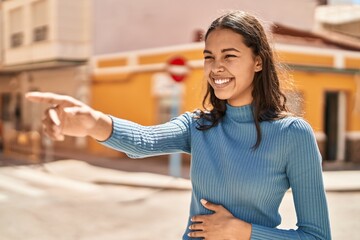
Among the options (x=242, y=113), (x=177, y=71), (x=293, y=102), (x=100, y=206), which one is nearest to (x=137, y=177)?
(x=177, y=71)

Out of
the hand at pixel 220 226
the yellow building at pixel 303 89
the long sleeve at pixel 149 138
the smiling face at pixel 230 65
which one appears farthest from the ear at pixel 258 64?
the yellow building at pixel 303 89

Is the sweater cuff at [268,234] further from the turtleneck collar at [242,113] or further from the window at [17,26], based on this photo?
the window at [17,26]

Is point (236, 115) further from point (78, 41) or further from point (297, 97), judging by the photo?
point (78, 41)

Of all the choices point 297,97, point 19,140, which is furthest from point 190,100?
point 297,97

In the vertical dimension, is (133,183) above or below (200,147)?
below

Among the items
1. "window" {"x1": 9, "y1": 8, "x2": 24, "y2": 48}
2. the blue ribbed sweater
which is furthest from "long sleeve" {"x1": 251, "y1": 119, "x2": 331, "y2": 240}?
"window" {"x1": 9, "y1": 8, "x2": 24, "y2": 48}

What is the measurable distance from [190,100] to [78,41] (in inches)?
149

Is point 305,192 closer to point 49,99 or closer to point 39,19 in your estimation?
point 49,99

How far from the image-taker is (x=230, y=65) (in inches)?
45.9

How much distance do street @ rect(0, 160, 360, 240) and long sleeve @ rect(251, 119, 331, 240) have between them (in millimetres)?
1824

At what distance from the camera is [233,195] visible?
1.12 meters

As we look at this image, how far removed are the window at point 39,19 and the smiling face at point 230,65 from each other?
342 inches

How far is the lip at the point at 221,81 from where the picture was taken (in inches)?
46.6

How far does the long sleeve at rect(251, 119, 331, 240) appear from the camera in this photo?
42.8 inches
